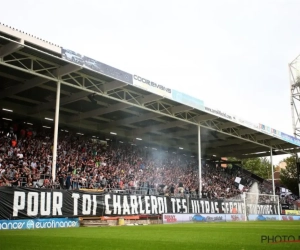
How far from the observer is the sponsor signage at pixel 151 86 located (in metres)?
20.4

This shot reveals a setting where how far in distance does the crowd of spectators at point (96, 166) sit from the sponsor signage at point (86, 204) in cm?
118

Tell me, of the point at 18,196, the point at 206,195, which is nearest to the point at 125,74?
the point at 18,196

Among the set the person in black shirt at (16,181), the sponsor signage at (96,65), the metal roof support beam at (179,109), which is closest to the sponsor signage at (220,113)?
the metal roof support beam at (179,109)

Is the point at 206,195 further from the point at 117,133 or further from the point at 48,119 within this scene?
the point at 48,119

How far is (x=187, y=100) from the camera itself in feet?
78.5

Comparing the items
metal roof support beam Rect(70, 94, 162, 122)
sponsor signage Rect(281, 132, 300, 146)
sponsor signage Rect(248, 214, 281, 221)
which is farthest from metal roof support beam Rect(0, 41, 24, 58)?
sponsor signage Rect(281, 132, 300, 146)

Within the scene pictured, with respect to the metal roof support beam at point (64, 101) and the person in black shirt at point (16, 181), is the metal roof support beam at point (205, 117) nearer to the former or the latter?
the metal roof support beam at point (64, 101)

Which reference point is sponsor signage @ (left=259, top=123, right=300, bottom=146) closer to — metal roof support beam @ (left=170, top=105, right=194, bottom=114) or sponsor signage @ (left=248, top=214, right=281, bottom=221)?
sponsor signage @ (left=248, top=214, right=281, bottom=221)

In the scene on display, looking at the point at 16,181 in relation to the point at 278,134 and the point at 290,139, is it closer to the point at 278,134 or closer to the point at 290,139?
the point at 278,134

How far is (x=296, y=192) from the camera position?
52.8 metres

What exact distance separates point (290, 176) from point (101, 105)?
4025cm

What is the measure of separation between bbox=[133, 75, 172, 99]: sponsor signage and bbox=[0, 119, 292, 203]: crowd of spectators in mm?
6140

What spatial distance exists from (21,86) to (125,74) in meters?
6.15

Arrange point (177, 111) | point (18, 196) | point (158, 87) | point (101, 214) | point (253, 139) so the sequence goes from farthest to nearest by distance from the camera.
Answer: point (253, 139) < point (177, 111) < point (158, 87) < point (101, 214) < point (18, 196)
